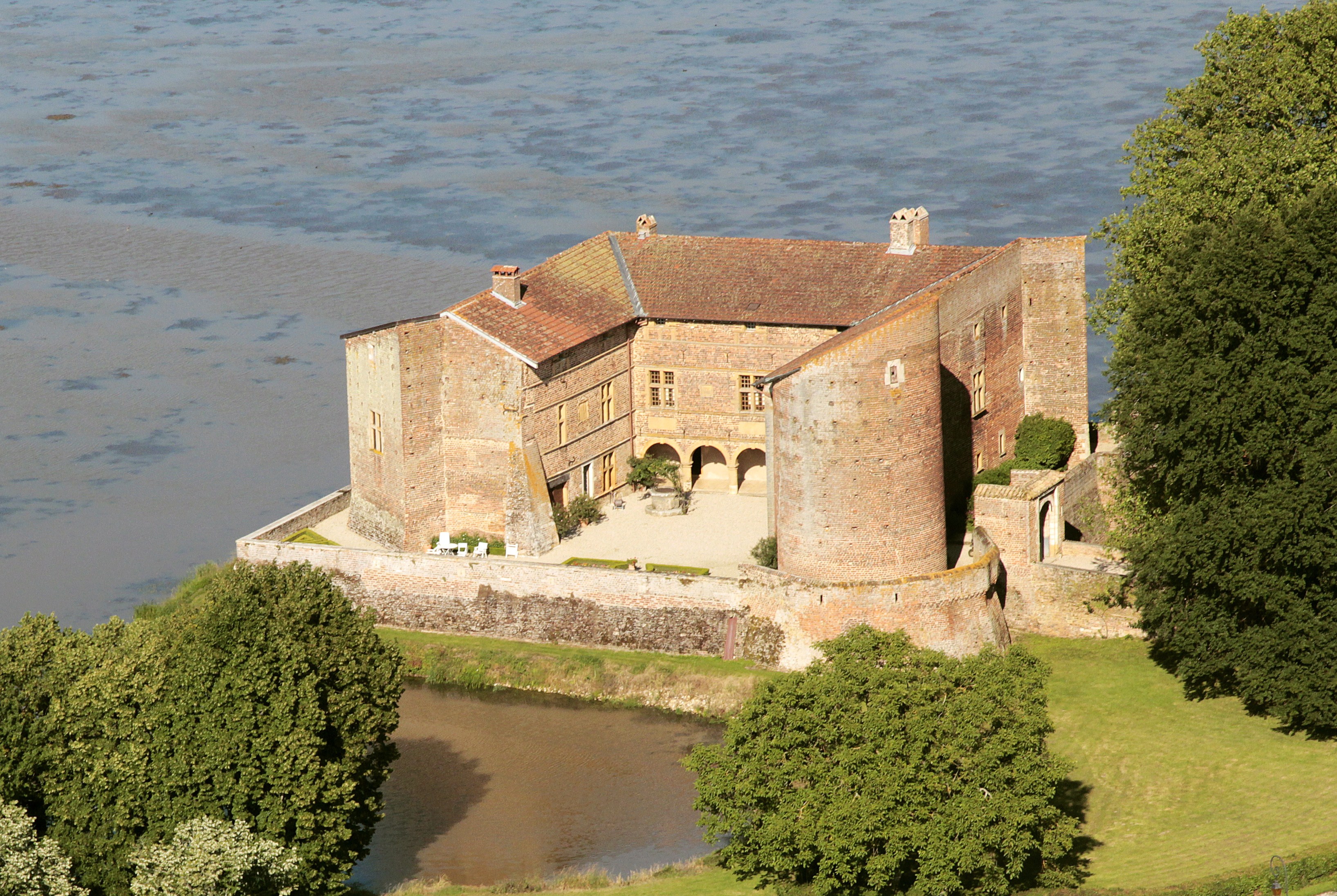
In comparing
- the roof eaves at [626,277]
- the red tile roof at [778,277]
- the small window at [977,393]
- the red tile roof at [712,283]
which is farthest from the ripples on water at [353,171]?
the small window at [977,393]

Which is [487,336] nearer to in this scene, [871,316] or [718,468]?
[718,468]

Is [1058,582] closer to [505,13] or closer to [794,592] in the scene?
[794,592]

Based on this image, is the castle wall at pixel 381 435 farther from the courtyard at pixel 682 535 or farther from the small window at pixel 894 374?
the small window at pixel 894 374

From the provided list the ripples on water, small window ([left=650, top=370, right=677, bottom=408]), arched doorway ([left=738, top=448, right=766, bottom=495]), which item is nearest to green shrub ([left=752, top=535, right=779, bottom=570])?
arched doorway ([left=738, top=448, right=766, bottom=495])

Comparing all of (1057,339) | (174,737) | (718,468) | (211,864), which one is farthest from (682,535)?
(211,864)

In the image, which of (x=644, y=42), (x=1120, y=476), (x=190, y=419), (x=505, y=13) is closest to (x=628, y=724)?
(x=1120, y=476)
